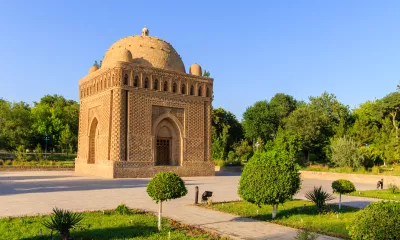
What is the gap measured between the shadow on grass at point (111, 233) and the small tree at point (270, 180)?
246cm

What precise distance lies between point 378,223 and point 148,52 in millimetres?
21398

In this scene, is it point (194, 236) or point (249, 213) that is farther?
point (249, 213)

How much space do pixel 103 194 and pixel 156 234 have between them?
262 inches

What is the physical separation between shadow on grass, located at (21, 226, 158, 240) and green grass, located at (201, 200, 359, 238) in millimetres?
2992

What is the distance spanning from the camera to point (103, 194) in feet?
42.8

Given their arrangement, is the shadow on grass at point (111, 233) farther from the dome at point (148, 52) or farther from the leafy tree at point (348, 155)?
the leafy tree at point (348, 155)

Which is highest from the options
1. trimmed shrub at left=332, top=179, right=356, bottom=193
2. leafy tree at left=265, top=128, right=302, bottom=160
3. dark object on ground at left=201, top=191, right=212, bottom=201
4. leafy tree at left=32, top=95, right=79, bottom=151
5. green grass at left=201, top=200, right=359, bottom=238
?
leafy tree at left=32, top=95, right=79, bottom=151

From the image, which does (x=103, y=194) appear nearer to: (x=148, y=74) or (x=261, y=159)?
A: (x=261, y=159)

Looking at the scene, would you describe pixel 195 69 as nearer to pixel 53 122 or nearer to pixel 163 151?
pixel 163 151

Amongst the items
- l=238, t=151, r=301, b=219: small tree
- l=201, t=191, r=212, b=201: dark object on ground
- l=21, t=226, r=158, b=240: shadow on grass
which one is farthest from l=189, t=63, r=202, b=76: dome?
l=21, t=226, r=158, b=240: shadow on grass

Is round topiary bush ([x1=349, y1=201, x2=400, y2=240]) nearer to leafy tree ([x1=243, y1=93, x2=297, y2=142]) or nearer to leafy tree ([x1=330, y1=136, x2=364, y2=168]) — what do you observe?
leafy tree ([x1=330, y1=136, x2=364, y2=168])

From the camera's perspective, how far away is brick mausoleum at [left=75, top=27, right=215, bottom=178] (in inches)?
833

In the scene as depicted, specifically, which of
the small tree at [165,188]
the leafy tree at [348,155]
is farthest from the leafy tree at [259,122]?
the small tree at [165,188]

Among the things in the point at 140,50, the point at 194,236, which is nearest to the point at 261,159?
the point at 194,236
